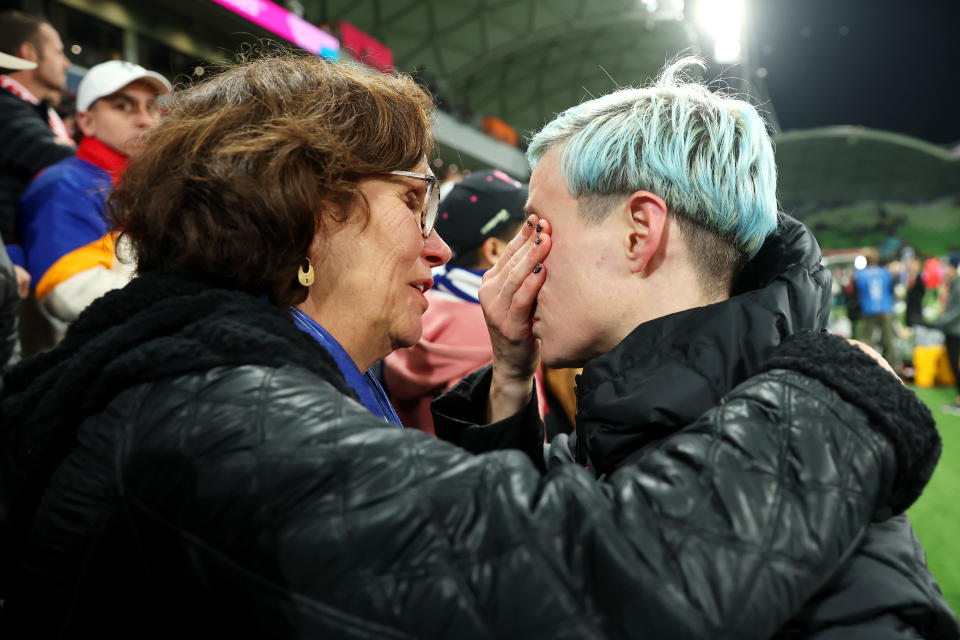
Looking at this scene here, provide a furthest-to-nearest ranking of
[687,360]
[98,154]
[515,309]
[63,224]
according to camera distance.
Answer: [98,154], [63,224], [515,309], [687,360]

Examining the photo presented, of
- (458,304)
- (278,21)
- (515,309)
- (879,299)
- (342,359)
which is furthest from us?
(278,21)

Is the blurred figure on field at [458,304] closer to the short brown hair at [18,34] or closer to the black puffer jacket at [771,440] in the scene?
the black puffer jacket at [771,440]

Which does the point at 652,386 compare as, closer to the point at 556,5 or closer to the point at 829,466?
the point at 829,466

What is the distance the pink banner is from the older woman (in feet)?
49.5

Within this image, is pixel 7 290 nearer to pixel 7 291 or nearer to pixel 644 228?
pixel 7 291

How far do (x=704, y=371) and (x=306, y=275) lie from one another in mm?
887

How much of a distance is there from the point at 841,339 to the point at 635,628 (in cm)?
62

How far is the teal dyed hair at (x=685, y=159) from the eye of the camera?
4.88ft

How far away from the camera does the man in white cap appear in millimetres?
2664

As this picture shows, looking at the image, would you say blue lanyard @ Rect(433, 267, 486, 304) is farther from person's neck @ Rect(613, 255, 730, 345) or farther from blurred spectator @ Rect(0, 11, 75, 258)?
blurred spectator @ Rect(0, 11, 75, 258)

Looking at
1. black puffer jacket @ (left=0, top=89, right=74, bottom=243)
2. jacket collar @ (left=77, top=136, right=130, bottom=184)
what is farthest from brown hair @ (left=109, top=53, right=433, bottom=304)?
black puffer jacket @ (left=0, top=89, right=74, bottom=243)

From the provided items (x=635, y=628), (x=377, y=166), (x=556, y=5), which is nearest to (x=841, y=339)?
(x=635, y=628)

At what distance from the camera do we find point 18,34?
12.2ft

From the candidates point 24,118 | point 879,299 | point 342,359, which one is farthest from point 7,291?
point 879,299
